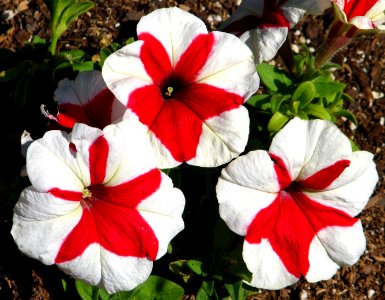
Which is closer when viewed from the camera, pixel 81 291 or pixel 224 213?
pixel 224 213

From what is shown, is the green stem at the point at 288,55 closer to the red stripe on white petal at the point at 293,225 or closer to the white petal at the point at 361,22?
the white petal at the point at 361,22

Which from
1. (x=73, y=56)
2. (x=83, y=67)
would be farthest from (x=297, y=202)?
(x=73, y=56)

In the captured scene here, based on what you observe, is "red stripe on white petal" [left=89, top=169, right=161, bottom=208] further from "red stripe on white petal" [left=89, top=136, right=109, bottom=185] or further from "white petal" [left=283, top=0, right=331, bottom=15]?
"white petal" [left=283, top=0, right=331, bottom=15]

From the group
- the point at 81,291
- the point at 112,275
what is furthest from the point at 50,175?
the point at 81,291

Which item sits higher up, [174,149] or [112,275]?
[174,149]

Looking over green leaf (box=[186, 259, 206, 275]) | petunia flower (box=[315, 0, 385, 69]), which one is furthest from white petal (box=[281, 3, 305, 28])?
green leaf (box=[186, 259, 206, 275])

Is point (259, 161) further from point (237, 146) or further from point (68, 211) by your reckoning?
point (68, 211)

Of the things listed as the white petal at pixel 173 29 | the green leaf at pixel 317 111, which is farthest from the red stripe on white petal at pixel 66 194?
the green leaf at pixel 317 111
